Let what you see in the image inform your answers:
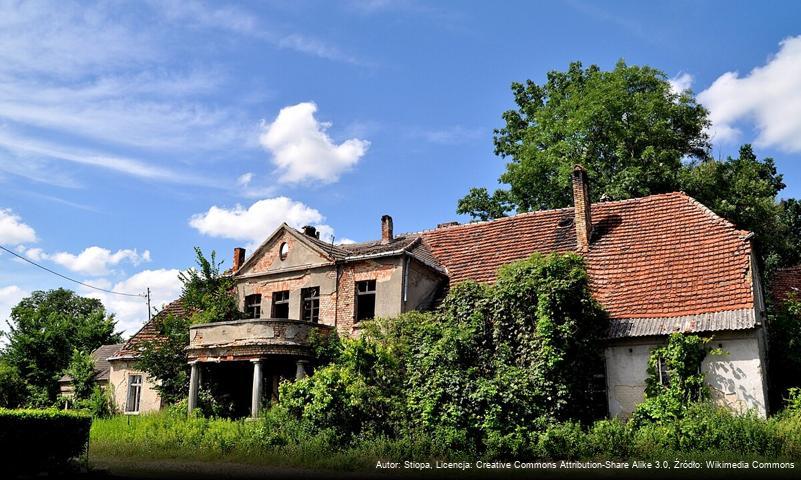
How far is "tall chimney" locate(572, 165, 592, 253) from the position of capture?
2362 centimetres

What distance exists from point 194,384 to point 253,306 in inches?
162

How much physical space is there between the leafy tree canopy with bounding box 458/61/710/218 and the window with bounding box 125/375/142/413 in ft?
56.9

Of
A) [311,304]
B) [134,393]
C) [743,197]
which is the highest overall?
[743,197]

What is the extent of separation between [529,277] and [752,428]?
6739mm

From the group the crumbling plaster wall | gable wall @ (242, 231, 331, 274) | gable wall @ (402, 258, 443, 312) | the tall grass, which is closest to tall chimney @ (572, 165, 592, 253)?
gable wall @ (402, 258, 443, 312)

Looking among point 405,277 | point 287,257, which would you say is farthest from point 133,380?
point 405,277

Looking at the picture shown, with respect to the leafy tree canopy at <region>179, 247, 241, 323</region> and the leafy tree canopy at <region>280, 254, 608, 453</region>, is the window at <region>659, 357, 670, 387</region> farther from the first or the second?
the leafy tree canopy at <region>179, 247, 241, 323</region>

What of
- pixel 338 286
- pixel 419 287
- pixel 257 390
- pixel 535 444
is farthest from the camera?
pixel 338 286

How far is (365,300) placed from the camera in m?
24.2

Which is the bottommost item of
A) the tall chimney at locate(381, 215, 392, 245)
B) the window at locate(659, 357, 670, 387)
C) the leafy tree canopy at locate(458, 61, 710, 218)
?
the window at locate(659, 357, 670, 387)

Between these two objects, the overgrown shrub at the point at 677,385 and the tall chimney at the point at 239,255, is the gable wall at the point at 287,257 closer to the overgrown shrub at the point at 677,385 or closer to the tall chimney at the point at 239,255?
the tall chimney at the point at 239,255

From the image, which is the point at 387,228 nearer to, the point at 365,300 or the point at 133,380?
the point at 365,300

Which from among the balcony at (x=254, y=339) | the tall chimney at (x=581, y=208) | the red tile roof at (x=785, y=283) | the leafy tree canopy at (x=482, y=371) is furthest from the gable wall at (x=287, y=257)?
the red tile roof at (x=785, y=283)

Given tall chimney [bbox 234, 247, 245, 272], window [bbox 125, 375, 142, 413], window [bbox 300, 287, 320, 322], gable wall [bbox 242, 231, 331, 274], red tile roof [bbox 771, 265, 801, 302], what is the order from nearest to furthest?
window [bbox 300, 287, 320, 322], red tile roof [bbox 771, 265, 801, 302], gable wall [bbox 242, 231, 331, 274], window [bbox 125, 375, 142, 413], tall chimney [bbox 234, 247, 245, 272]
